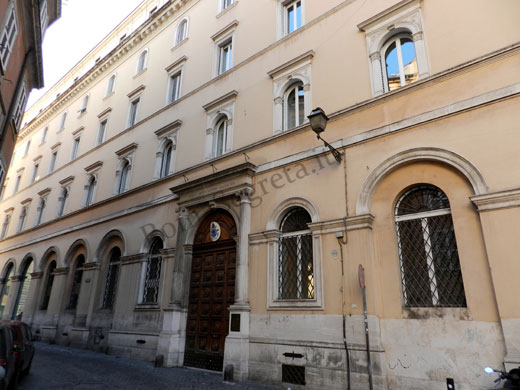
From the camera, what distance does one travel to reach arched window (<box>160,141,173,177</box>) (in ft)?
48.1

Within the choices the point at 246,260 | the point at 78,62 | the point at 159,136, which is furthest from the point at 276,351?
the point at 78,62

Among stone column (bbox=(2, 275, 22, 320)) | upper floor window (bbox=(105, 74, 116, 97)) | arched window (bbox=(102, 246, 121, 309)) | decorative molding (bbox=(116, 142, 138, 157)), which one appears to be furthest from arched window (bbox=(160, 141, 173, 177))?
stone column (bbox=(2, 275, 22, 320))

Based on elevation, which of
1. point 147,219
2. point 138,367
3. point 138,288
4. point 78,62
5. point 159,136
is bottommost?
point 138,367

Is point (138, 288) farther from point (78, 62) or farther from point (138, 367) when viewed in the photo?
point (78, 62)

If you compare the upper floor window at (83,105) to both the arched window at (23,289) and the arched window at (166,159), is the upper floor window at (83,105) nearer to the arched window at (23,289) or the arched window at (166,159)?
the arched window at (23,289)

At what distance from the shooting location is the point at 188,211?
39.8 ft

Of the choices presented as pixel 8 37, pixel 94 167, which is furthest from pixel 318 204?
pixel 94 167

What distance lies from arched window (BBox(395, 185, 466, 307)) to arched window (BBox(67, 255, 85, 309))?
15177 millimetres

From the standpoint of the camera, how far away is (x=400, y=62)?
8.79 metres

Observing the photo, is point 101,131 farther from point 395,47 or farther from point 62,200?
point 395,47

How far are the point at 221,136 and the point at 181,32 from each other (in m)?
7.27

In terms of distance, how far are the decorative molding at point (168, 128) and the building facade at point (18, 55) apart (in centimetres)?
514

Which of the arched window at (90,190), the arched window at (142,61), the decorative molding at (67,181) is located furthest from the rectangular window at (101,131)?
the arched window at (142,61)

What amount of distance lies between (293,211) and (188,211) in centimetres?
415
